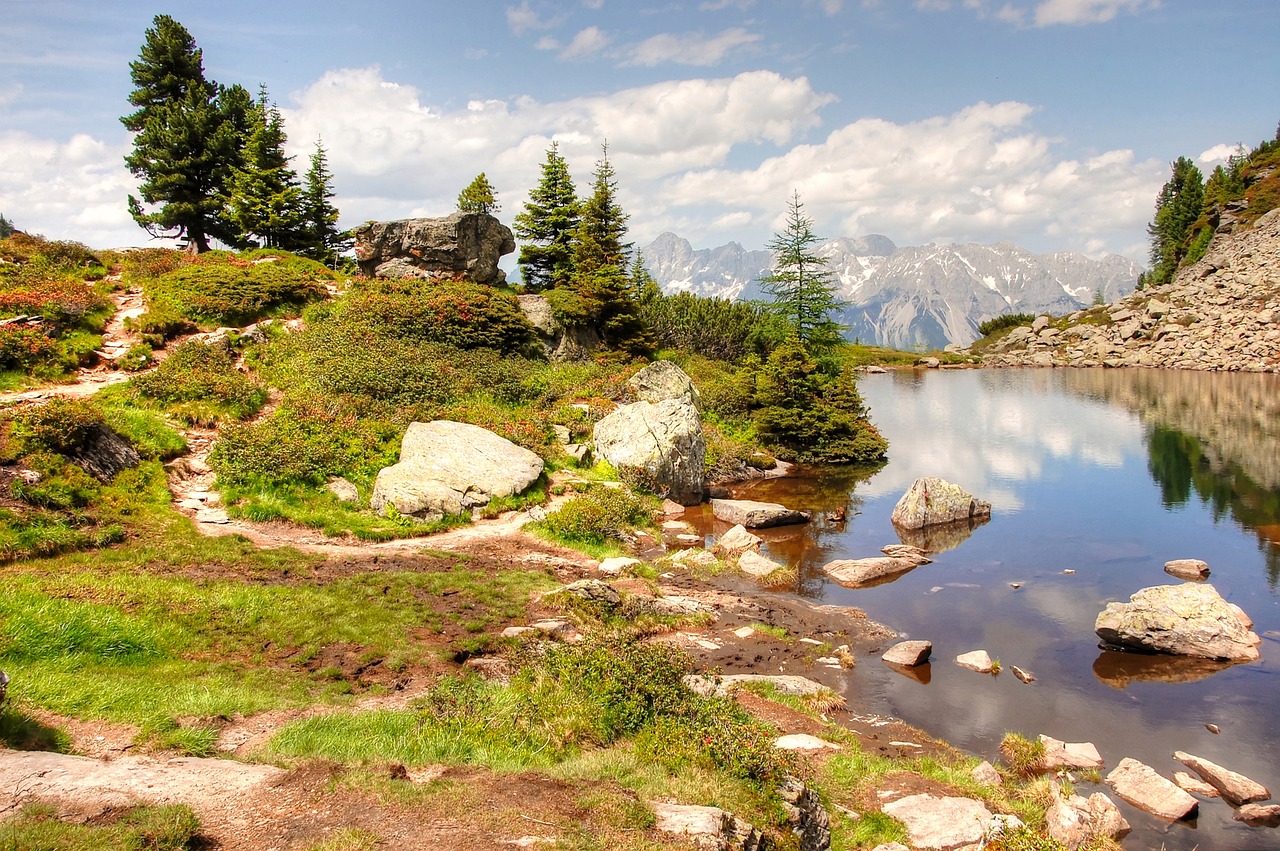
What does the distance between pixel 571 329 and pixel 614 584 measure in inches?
1081

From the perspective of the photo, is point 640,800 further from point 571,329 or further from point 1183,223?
point 1183,223

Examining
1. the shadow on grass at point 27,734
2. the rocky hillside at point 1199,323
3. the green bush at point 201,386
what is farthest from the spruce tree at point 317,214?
the rocky hillside at point 1199,323

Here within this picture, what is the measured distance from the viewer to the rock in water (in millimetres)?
26562

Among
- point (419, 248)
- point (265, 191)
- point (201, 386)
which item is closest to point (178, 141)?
point (265, 191)

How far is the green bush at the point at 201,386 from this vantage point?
24.5m

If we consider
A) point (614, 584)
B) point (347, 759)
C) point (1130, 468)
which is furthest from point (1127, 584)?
point (347, 759)

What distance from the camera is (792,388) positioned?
38.2 metres

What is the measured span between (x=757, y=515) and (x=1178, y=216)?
143m

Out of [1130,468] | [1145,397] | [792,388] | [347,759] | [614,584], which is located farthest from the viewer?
[1145,397]

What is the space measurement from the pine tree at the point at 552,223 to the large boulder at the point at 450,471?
86.0 ft

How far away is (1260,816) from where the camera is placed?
10.4 metres

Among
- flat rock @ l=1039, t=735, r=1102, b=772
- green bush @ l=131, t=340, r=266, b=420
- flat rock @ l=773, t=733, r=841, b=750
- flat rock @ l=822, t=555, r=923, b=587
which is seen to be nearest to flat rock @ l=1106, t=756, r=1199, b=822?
flat rock @ l=1039, t=735, r=1102, b=772

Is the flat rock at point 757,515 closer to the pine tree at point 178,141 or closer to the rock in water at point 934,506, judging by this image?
the rock in water at point 934,506

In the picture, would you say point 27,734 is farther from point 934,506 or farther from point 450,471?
point 934,506
